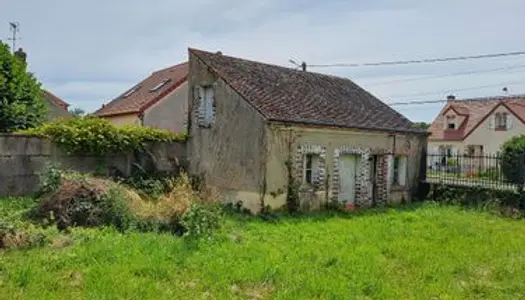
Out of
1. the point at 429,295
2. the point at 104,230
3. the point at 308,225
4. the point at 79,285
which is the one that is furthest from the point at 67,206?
the point at 429,295

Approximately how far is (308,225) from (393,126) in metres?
7.58

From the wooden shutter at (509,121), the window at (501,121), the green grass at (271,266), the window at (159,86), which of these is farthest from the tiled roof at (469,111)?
the green grass at (271,266)

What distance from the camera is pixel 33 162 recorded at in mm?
13133

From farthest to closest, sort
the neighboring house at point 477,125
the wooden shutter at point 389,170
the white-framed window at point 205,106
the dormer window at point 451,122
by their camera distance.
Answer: the dormer window at point 451,122 < the neighboring house at point 477,125 < the wooden shutter at point 389,170 < the white-framed window at point 205,106

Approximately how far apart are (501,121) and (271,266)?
117ft

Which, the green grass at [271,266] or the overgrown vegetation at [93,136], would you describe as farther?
the overgrown vegetation at [93,136]

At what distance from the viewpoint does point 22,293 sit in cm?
628

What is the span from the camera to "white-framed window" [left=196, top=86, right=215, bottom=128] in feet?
52.7

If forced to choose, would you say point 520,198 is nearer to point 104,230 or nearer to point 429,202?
point 429,202

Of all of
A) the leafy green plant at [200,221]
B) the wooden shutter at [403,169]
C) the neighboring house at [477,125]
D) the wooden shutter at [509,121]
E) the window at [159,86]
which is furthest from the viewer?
the neighboring house at [477,125]

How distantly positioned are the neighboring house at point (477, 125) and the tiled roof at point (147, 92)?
21349 mm

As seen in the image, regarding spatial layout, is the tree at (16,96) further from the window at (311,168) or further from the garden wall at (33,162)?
the window at (311,168)

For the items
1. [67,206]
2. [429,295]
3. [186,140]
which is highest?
[186,140]

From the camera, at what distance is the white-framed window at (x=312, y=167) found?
15.5 metres
